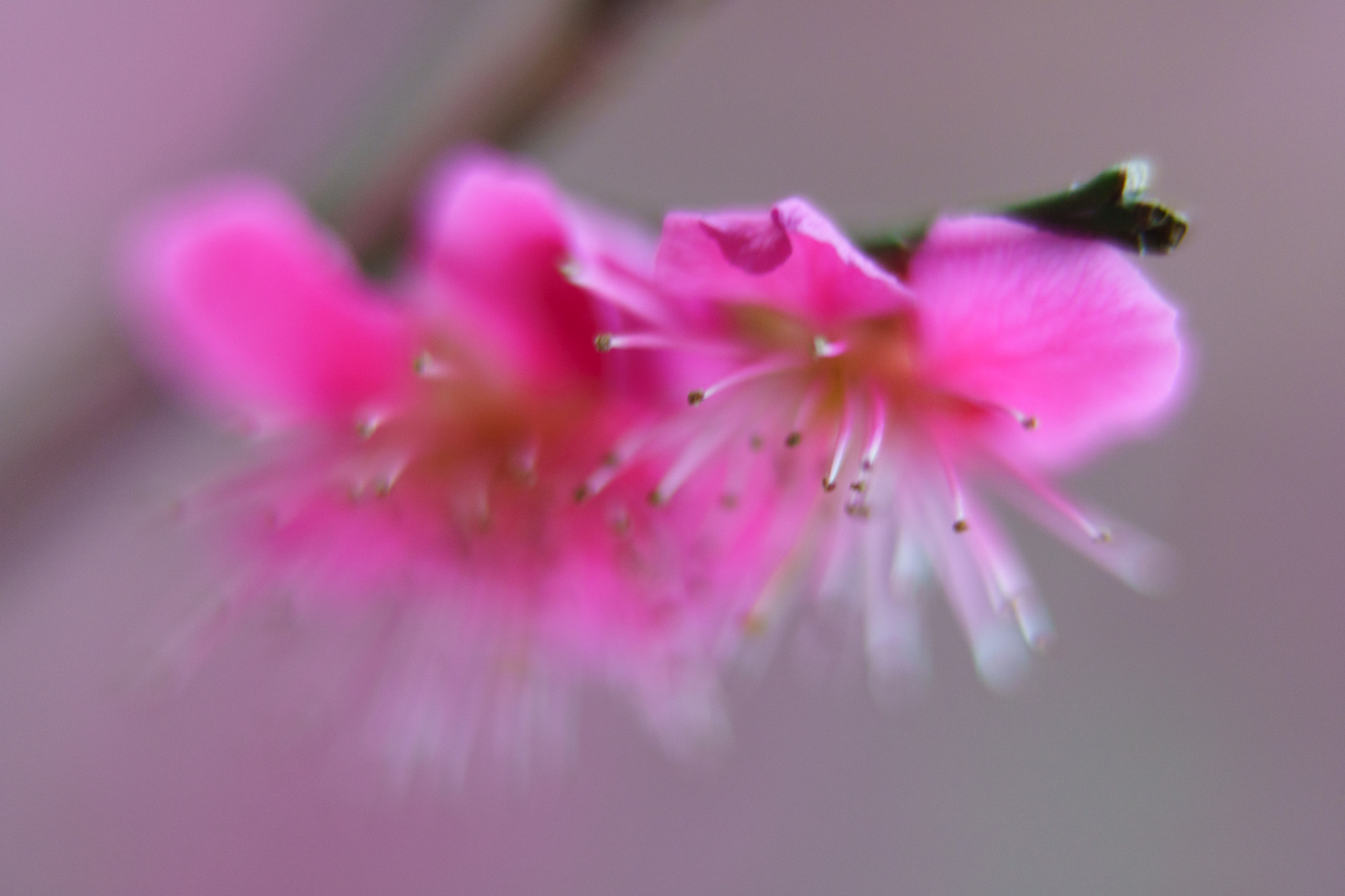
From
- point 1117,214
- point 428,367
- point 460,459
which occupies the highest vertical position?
point 1117,214

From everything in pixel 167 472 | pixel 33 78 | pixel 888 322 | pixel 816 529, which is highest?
pixel 888 322

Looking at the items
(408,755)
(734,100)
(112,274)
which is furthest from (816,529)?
(734,100)

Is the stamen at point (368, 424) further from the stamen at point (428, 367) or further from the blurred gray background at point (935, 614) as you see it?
the blurred gray background at point (935, 614)

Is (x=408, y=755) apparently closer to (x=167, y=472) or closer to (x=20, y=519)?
(x=20, y=519)

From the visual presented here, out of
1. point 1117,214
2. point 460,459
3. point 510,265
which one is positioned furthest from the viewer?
point 460,459

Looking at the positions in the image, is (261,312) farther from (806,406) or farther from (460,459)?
(806,406)

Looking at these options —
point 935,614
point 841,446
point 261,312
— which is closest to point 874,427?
point 841,446

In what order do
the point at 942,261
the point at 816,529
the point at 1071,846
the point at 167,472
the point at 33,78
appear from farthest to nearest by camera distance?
the point at 1071,846 → the point at 33,78 → the point at 167,472 → the point at 816,529 → the point at 942,261

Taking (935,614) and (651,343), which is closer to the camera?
(651,343)
